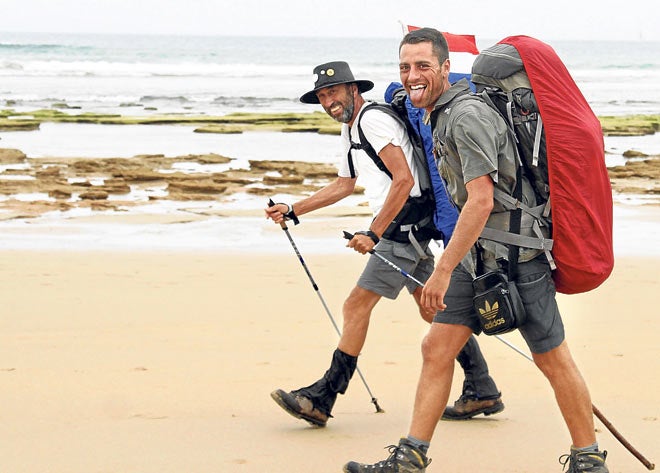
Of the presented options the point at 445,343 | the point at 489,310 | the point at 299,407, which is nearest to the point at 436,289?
the point at 489,310

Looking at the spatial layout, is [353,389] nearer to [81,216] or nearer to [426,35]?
[426,35]

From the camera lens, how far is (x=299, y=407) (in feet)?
17.4

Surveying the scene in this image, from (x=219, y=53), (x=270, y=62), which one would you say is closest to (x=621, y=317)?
(x=270, y=62)

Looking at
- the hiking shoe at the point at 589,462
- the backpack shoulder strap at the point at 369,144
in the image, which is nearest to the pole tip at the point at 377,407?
the backpack shoulder strap at the point at 369,144

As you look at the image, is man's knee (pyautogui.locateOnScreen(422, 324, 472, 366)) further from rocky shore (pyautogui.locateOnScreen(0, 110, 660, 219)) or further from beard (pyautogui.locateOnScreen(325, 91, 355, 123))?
rocky shore (pyautogui.locateOnScreen(0, 110, 660, 219))

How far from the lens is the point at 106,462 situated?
475 cm

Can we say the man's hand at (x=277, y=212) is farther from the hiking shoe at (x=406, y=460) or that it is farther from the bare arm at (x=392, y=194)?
the hiking shoe at (x=406, y=460)

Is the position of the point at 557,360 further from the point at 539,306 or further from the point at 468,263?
the point at 468,263

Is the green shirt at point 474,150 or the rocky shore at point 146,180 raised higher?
the green shirt at point 474,150

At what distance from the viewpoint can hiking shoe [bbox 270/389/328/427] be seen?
5.30 metres

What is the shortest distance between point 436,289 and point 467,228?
0.86 ft

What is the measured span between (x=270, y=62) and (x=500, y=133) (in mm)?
77542

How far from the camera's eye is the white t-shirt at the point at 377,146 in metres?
5.07

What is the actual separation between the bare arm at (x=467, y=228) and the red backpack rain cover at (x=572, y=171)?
273 mm
